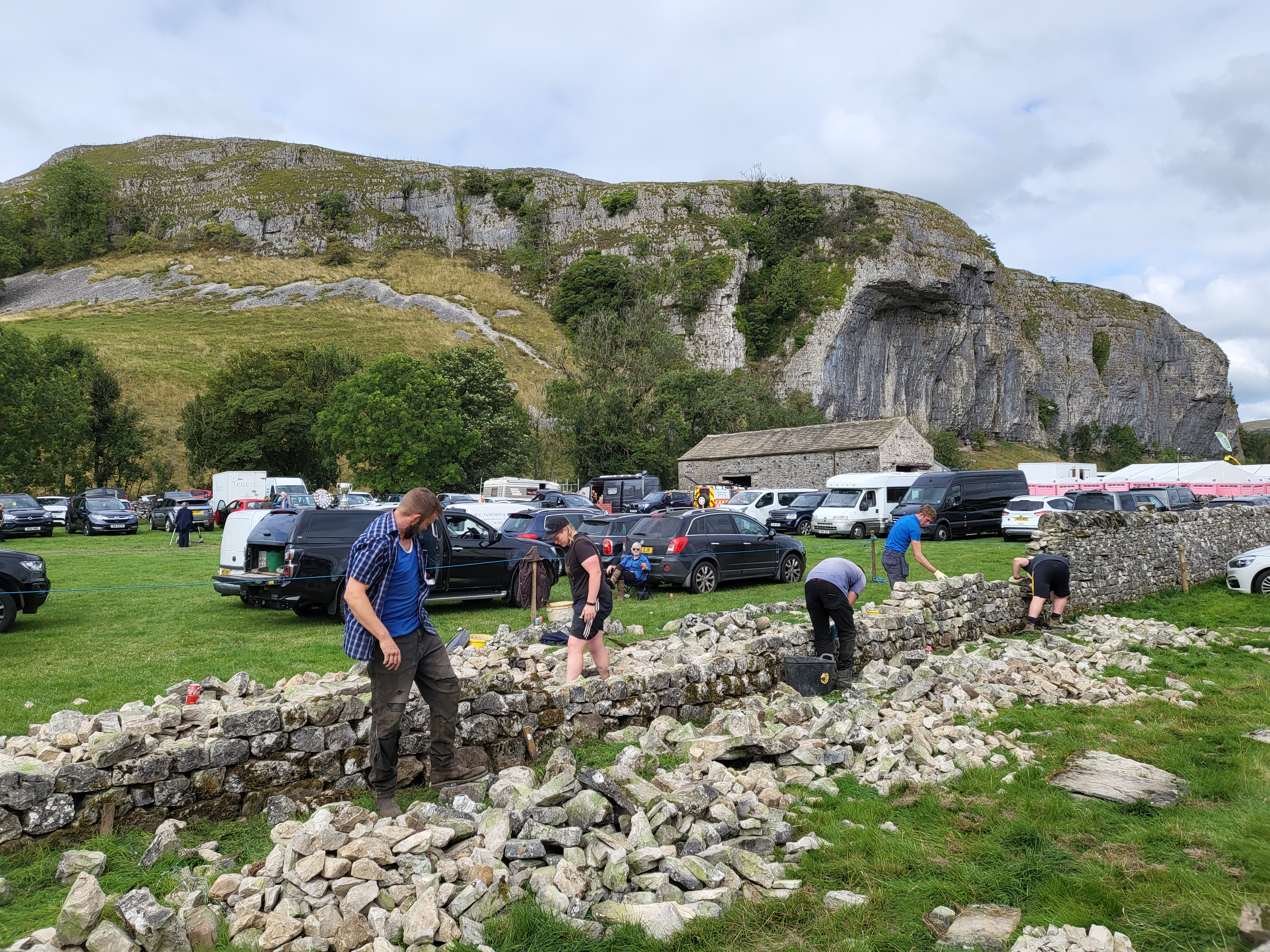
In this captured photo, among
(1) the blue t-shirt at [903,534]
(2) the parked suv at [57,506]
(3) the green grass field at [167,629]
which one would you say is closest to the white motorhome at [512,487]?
(3) the green grass field at [167,629]

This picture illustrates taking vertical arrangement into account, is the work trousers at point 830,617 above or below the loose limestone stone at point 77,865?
above

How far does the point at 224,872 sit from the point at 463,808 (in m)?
1.32

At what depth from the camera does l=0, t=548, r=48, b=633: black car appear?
10.5 metres

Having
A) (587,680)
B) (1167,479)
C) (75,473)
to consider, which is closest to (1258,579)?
(587,680)

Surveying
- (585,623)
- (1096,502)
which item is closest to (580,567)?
(585,623)

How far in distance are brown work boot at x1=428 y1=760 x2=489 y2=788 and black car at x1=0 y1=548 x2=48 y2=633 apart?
876 centimetres

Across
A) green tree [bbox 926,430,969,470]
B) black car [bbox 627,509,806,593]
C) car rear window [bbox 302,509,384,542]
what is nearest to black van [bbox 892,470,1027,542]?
black car [bbox 627,509,806,593]

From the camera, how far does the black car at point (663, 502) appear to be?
104ft

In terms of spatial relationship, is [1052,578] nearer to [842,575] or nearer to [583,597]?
[842,575]

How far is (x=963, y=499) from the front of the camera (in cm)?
2609

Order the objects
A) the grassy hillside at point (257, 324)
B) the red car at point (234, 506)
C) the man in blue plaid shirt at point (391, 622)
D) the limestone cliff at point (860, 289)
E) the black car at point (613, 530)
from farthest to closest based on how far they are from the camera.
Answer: the limestone cliff at point (860, 289)
the grassy hillside at point (257, 324)
the red car at point (234, 506)
the black car at point (613, 530)
the man in blue plaid shirt at point (391, 622)

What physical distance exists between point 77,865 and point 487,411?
51.5 metres

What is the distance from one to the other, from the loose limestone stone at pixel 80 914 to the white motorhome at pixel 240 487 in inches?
1341

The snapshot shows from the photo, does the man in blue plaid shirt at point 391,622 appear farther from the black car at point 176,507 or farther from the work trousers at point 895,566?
the black car at point 176,507
